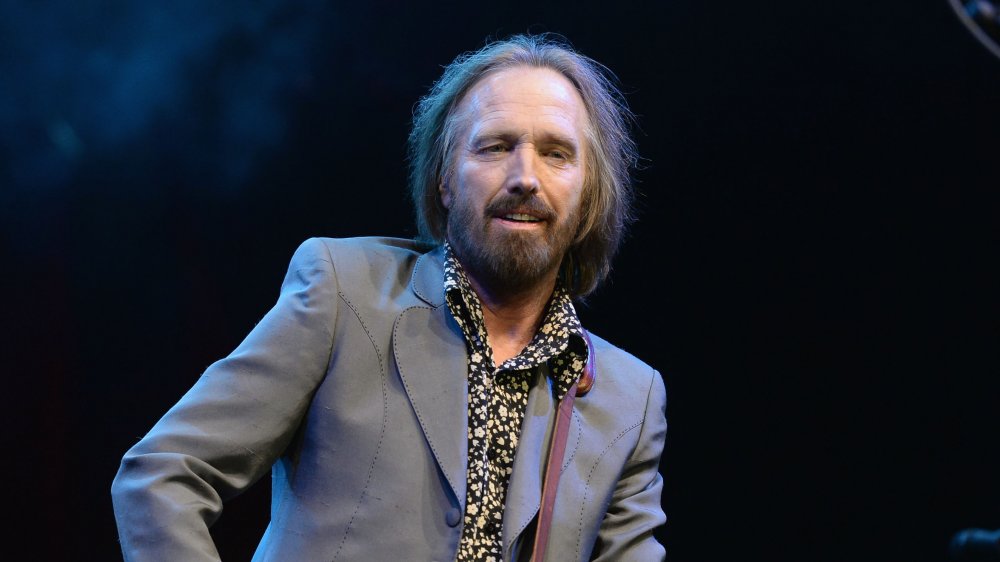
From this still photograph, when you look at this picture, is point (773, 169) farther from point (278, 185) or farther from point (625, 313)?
point (278, 185)

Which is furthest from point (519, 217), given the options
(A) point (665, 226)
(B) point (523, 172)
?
(A) point (665, 226)

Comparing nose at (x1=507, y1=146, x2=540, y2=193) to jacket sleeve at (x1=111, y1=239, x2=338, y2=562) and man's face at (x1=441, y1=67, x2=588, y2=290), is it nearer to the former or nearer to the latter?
man's face at (x1=441, y1=67, x2=588, y2=290)

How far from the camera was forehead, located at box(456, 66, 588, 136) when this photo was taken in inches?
94.8

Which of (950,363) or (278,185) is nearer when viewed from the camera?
(950,363)

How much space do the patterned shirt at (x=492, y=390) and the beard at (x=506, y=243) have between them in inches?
1.9

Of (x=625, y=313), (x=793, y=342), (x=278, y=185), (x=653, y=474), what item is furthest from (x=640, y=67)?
(x=653, y=474)

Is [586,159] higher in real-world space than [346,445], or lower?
higher

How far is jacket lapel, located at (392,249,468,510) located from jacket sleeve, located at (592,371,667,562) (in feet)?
1.53

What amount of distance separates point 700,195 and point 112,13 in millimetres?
1930

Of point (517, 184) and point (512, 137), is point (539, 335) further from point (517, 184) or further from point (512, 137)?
point (512, 137)

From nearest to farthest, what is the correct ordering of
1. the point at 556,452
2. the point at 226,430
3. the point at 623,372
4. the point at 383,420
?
the point at 226,430 < the point at 383,420 < the point at 556,452 < the point at 623,372

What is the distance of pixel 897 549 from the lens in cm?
305

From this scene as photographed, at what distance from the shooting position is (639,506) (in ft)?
7.97

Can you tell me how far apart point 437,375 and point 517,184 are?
48 cm
